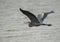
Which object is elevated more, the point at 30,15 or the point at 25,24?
the point at 30,15

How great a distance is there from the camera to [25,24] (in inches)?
124

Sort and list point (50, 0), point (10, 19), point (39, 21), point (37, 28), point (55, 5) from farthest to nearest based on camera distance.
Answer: point (50, 0) → point (55, 5) → point (10, 19) → point (37, 28) → point (39, 21)

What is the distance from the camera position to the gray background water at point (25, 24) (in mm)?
2842

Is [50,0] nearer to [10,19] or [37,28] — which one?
[10,19]

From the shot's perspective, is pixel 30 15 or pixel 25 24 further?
pixel 25 24

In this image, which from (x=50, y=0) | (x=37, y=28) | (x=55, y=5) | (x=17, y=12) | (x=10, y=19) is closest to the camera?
(x=37, y=28)

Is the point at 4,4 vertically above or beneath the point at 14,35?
above

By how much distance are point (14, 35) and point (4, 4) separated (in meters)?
1.44

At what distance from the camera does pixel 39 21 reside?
9.00ft

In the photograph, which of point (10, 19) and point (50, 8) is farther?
point (50, 8)

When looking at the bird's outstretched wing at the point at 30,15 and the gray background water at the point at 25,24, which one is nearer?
the bird's outstretched wing at the point at 30,15

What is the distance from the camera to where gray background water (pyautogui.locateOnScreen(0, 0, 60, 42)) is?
284 centimetres

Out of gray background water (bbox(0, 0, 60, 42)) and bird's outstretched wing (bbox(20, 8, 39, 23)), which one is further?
gray background water (bbox(0, 0, 60, 42))

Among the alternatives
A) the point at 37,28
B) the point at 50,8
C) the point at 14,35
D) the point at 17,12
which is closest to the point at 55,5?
the point at 50,8
